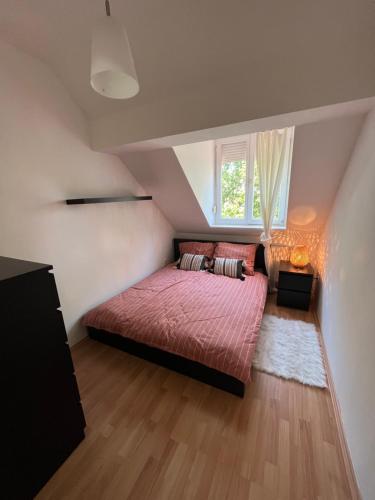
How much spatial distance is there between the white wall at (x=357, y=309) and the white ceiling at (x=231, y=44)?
46 cm

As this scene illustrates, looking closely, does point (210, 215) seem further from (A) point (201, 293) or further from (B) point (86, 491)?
(B) point (86, 491)

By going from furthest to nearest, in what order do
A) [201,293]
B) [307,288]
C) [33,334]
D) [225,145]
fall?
[225,145] < [307,288] < [201,293] < [33,334]

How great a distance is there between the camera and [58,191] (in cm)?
179

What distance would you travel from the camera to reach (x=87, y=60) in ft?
4.79

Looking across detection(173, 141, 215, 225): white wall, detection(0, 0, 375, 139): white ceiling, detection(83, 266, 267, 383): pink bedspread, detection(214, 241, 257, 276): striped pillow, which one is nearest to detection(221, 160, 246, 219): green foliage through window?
detection(173, 141, 215, 225): white wall

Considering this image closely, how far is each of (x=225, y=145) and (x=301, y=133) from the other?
4.72 ft

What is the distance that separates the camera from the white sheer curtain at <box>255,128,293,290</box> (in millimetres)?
2195

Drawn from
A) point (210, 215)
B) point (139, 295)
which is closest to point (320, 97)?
point (210, 215)

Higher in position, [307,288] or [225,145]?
[225,145]

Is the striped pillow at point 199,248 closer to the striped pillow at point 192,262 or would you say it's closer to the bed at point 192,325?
the striped pillow at point 192,262

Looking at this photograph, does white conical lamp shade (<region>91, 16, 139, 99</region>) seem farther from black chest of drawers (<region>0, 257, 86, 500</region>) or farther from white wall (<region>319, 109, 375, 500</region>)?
white wall (<region>319, 109, 375, 500</region>)

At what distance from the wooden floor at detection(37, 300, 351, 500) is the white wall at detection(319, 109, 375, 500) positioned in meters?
0.21

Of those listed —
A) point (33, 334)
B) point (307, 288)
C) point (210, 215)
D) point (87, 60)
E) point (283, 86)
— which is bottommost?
point (307, 288)

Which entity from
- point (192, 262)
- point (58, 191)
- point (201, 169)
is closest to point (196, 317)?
point (192, 262)
